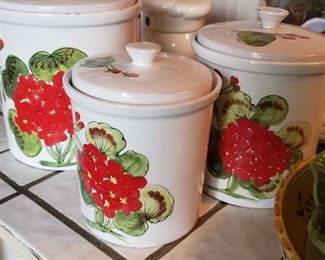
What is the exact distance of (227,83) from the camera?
0.43 meters

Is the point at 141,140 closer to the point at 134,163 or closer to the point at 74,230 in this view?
the point at 134,163

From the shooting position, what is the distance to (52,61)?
46 cm

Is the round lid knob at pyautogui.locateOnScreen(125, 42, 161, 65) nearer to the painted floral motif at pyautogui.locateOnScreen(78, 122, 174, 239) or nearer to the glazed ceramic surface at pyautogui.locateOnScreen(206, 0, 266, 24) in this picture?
the painted floral motif at pyautogui.locateOnScreen(78, 122, 174, 239)

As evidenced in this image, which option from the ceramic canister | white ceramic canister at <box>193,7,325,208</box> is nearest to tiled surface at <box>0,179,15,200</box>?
the ceramic canister

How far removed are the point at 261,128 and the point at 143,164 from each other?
0.41ft

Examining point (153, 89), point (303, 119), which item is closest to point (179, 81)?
point (153, 89)

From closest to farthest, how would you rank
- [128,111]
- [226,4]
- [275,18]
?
[128,111]
[275,18]
[226,4]

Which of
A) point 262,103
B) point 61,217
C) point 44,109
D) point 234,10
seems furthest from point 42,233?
point 234,10

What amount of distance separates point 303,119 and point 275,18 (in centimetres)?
11

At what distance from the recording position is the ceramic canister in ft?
1.17

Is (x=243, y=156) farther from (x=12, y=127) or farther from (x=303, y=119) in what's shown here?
(x=12, y=127)

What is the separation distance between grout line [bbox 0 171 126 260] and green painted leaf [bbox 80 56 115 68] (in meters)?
0.15

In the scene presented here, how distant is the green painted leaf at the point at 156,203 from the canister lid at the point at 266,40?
0.14m

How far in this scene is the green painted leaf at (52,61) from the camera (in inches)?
17.9
